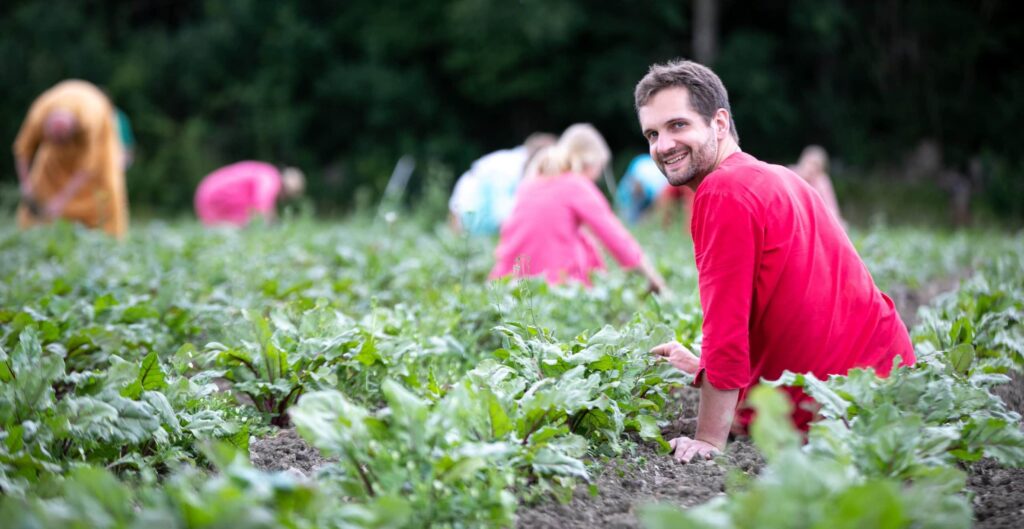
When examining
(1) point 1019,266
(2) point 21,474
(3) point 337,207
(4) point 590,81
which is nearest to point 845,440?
(2) point 21,474

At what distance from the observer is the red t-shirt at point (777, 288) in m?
2.86

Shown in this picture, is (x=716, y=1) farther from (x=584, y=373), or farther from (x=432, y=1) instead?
(x=584, y=373)

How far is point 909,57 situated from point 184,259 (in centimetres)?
2427

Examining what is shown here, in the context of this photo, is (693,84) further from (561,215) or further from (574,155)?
(574,155)

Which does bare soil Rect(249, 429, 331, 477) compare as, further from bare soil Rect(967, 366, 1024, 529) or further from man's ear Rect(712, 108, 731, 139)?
bare soil Rect(967, 366, 1024, 529)

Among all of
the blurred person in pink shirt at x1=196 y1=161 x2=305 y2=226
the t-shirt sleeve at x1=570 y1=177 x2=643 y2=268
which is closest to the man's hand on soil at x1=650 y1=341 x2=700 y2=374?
the t-shirt sleeve at x1=570 y1=177 x2=643 y2=268

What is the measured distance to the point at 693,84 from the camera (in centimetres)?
300

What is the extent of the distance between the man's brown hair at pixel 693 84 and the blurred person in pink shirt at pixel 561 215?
2.52 m

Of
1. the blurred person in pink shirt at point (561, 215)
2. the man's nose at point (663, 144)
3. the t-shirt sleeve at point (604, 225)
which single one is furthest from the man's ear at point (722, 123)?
the blurred person in pink shirt at point (561, 215)

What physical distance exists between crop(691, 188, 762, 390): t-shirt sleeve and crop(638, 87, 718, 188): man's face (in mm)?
162

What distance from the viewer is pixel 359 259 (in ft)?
22.2

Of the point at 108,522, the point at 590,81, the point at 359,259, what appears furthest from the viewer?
the point at 590,81

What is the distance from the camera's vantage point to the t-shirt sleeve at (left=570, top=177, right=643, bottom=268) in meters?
5.33

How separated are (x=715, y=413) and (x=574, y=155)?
3.34 metres
